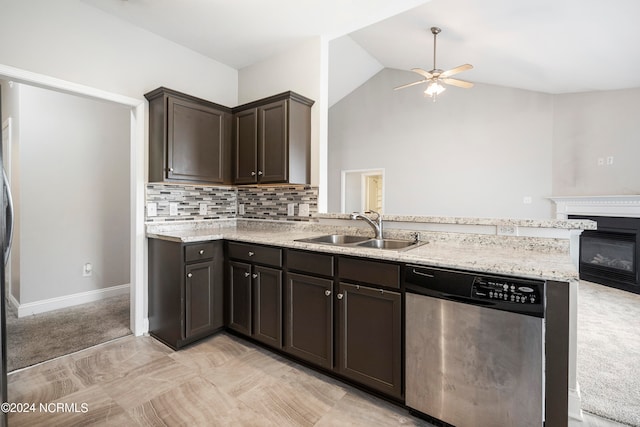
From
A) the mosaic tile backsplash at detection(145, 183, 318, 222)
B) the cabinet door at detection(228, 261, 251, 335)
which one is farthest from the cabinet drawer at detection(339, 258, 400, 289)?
the mosaic tile backsplash at detection(145, 183, 318, 222)

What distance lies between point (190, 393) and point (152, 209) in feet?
5.38

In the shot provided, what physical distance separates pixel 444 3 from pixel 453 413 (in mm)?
3407

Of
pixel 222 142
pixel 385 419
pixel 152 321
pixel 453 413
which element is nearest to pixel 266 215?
pixel 222 142

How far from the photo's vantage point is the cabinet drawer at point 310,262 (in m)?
1.92

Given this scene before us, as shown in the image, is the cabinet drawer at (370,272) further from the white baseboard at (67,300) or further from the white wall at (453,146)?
the white wall at (453,146)

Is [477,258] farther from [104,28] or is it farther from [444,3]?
[104,28]

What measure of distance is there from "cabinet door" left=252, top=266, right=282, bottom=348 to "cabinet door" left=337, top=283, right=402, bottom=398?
528mm

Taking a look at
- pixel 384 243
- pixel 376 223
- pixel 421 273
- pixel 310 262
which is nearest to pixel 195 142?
pixel 310 262

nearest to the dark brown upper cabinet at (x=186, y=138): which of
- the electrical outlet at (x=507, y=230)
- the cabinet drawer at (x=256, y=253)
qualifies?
the cabinet drawer at (x=256, y=253)

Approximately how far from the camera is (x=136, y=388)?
6.27 feet

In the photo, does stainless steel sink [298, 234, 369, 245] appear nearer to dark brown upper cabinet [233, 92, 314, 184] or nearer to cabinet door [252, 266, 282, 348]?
cabinet door [252, 266, 282, 348]

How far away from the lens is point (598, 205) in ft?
14.3

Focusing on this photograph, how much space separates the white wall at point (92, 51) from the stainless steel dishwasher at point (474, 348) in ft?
9.30

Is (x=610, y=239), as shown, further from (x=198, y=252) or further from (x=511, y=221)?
(x=198, y=252)
